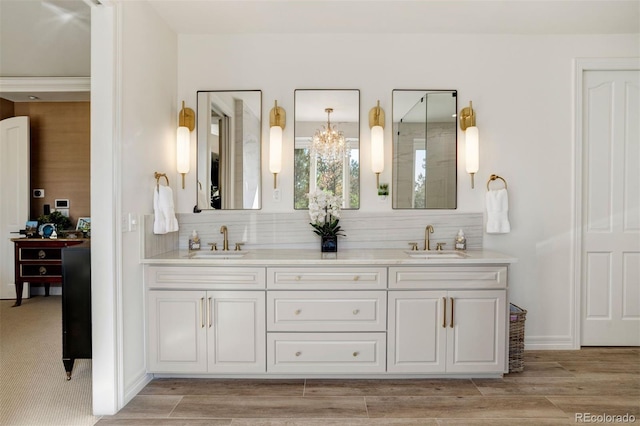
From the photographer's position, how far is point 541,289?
3094 millimetres

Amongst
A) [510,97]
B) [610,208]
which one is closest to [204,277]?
[510,97]

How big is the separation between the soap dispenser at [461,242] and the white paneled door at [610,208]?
1.08m

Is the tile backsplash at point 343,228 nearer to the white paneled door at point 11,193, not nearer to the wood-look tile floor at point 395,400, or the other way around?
the wood-look tile floor at point 395,400

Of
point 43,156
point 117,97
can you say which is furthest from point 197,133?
point 43,156

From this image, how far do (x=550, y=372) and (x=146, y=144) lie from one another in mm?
3347

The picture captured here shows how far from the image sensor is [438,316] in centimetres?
249

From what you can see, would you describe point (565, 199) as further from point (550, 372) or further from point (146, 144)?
point (146, 144)

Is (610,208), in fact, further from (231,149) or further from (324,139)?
(231,149)

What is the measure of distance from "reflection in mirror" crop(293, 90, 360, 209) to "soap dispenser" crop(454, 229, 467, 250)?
0.86 metres

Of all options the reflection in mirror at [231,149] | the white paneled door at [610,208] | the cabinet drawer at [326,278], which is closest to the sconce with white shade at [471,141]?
the white paneled door at [610,208]

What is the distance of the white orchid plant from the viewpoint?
2.87m

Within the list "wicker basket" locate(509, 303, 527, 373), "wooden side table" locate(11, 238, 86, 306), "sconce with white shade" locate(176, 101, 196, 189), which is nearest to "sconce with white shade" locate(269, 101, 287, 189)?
"sconce with white shade" locate(176, 101, 196, 189)

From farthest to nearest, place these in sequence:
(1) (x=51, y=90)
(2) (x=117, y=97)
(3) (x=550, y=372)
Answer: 1. (1) (x=51, y=90)
2. (3) (x=550, y=372)
3. (2) (x=117, y=97)

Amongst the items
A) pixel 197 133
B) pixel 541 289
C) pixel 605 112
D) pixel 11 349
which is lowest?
pixel 11 349
